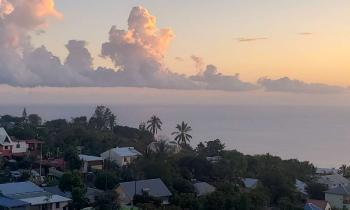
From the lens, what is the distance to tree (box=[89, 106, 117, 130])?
5273cm

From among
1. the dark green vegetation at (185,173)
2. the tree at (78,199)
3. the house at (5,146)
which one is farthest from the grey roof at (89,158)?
the tree at (78,199)

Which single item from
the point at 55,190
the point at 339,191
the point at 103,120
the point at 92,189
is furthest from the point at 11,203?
the point at 103,120

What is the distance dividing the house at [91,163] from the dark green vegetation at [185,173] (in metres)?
0.89

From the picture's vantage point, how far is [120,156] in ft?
122

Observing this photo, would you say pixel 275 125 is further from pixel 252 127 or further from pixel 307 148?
pixel 307 148

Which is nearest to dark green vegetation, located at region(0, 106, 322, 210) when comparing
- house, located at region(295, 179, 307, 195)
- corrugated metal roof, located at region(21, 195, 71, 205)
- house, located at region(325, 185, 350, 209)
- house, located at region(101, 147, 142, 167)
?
house, located at region(295, 179, 307, 195)

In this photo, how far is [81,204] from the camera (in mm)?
24391

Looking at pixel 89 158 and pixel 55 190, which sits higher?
pixel 89 158

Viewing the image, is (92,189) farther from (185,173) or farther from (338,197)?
(338,197)

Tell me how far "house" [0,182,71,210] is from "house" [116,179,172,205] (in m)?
3.24

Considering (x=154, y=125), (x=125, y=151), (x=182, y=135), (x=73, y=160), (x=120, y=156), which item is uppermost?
(x=154, y=125)

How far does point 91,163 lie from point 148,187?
890 cm

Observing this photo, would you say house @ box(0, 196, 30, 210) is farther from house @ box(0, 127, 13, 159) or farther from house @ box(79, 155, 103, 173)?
house @ box(0, 127, 13, 159)

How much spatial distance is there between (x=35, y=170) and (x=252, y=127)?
104 meters
